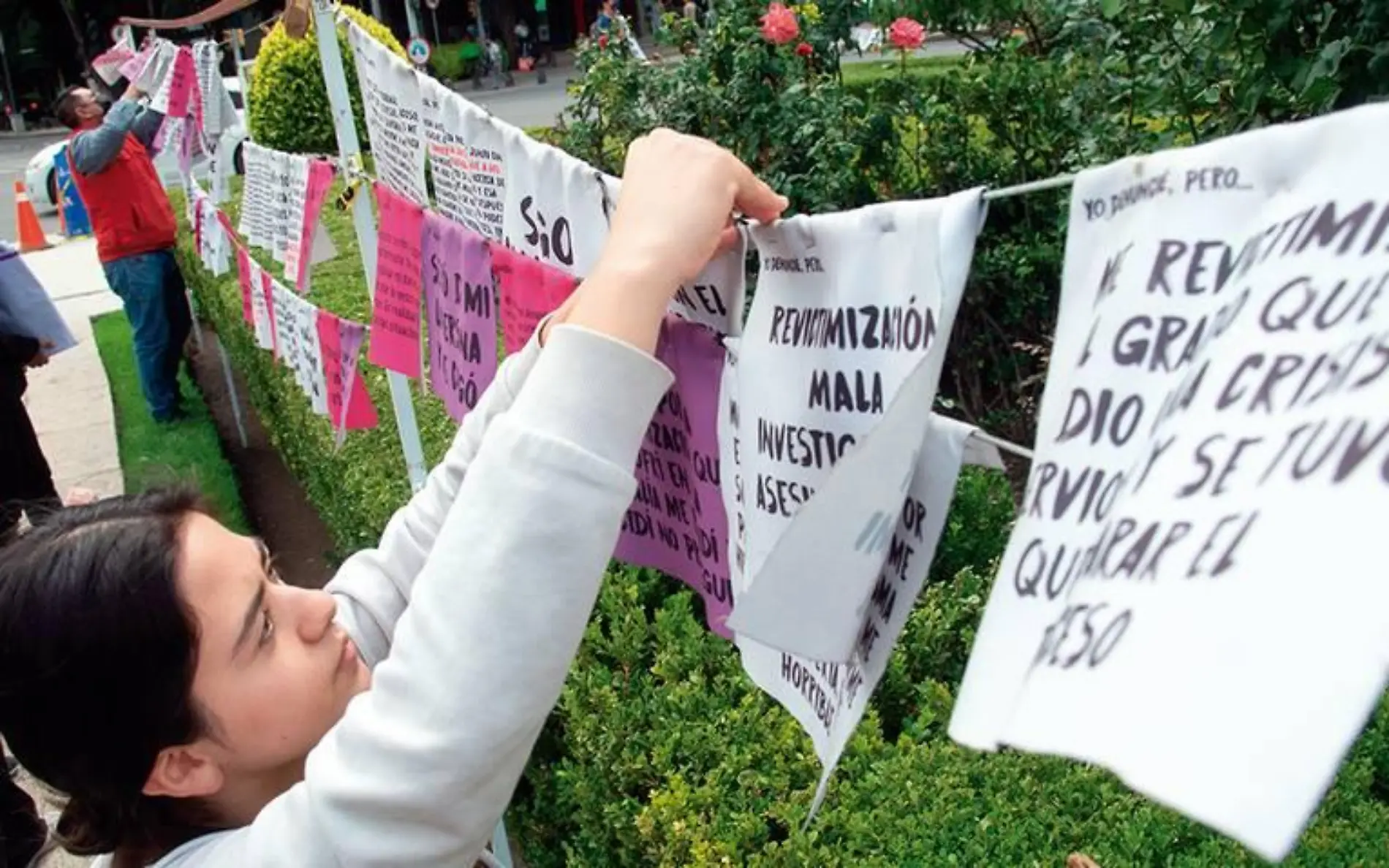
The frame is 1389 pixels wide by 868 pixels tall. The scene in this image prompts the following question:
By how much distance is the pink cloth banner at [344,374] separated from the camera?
3.38m

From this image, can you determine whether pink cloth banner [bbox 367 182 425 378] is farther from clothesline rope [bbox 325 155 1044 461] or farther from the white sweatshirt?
the white sweatshirt

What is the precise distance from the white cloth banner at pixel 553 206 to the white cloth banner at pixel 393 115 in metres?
0.45

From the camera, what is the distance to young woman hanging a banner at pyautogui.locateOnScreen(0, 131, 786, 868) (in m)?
1.02

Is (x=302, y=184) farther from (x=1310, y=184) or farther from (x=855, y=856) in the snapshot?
(x=1310, y=184)

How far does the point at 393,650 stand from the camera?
1.09 m

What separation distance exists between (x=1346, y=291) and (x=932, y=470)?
498 mm

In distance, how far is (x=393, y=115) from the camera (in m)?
2.37

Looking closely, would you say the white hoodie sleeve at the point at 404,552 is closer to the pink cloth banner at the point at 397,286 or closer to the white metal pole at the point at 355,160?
the pink cloth banner at the point at 397,286

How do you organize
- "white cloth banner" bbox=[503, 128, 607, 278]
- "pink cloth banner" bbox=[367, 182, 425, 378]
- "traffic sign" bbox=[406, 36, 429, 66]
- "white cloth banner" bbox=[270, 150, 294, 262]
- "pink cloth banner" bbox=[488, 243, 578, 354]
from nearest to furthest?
"white cloth banner" bbox=[503, 128, 607, 278] → "pink cloth banner" bbox=[488, 243, 578, 354] → "pink cloth banner" bbox=[367, 182, 425, 378] → "white cloth banner" bbox=[270, 150, 294, 262] → "traffic sign" bbox=[406, 36, 429, 66]

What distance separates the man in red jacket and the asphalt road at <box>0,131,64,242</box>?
7996mm

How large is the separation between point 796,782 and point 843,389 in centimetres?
111

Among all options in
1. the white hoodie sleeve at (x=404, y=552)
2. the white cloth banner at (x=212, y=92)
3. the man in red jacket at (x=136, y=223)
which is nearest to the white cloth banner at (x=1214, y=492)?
the white hoodie sleeve at (x=404, y=552)

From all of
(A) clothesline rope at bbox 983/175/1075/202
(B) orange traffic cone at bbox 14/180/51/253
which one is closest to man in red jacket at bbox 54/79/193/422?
(A) clothesline rope at bbox 983/175/1075/202

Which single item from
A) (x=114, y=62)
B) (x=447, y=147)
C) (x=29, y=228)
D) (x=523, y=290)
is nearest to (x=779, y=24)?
(x=447, y=147)
